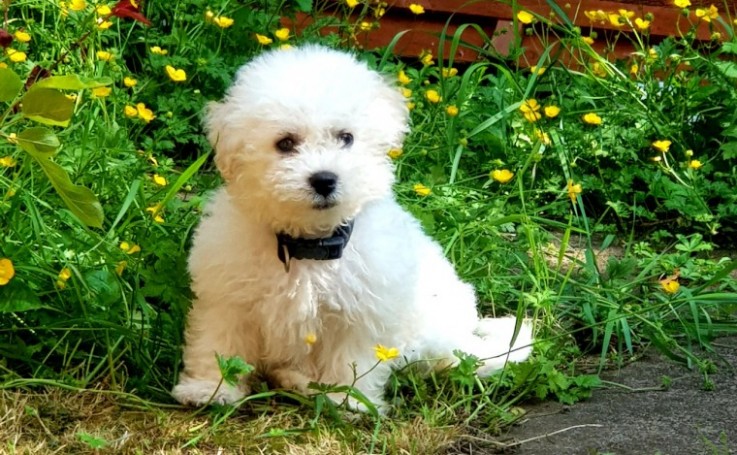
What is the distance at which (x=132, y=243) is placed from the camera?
10.8 ft

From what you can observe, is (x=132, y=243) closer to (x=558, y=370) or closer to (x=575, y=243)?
(x=558, y=370)

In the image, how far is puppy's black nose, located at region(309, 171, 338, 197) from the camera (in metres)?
2.64

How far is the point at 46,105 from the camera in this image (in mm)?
1862

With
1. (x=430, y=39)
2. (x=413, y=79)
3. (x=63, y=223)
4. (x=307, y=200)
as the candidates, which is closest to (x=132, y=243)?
(x=63, y=223)

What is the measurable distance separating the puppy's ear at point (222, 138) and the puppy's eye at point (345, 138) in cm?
33

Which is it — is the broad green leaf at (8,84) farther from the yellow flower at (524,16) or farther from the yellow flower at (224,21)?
the yellow flower at (524,16)

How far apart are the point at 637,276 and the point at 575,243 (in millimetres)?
643

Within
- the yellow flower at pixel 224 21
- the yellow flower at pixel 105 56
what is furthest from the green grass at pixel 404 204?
the yellow flower at pixel 224 21

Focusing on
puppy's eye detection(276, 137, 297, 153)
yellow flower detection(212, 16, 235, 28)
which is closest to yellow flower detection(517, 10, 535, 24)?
yellow flower detection(212, 16, 235, 28)

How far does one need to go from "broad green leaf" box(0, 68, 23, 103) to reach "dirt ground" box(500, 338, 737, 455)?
168cm

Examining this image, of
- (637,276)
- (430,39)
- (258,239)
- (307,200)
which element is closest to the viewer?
(307,200)

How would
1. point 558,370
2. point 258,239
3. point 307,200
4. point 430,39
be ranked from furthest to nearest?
point 430,39, point 558,370, point 258,239, point 307,200

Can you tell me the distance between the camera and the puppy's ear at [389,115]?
2.86 meters

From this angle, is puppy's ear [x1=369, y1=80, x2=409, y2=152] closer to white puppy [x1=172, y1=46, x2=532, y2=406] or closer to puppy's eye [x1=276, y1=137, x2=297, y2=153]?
white puppy [x1=172, y1=46, x2=532, y2=406]
